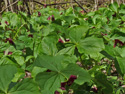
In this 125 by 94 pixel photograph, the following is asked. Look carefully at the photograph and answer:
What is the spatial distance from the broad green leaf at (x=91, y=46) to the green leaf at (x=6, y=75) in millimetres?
352

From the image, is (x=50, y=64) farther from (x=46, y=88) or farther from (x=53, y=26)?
(x=53, y=26)

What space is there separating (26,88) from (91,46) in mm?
394

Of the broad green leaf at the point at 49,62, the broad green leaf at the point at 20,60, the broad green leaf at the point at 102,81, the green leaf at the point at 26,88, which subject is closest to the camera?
the green leaf at the point at 26,88

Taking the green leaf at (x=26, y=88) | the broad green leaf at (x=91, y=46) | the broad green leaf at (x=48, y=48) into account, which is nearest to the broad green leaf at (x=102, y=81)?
the broad green leaf at (x=91, y=46)

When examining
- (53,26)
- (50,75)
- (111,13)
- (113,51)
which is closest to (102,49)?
(113,51)

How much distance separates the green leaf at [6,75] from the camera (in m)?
0.65

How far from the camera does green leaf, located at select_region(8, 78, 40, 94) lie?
64 cm

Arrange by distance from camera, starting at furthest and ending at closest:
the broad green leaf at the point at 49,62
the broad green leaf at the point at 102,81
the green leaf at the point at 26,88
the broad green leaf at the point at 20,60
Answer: the broad green leaf at the point at 20,60, the broad green leaf at the point at 102,81, the broad green leaf at the point at 49,62, the green leaf at the point at 26,88

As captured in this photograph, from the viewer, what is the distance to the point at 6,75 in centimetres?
67

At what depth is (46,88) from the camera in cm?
71

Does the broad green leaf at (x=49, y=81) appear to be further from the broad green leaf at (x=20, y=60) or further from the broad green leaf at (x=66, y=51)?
the broad green leaf at (x=20, y=60)

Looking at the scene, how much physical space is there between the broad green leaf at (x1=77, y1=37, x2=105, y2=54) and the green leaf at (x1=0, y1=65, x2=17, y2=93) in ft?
1.16

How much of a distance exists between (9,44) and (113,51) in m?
0.78

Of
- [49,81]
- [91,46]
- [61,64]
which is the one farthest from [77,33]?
[49,81]
